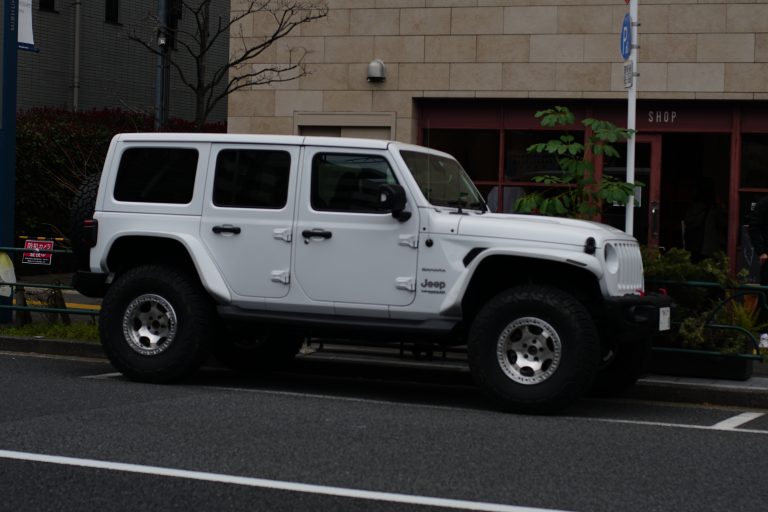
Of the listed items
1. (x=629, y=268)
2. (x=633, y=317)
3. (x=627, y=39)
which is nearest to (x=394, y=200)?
(x=629, y=268)

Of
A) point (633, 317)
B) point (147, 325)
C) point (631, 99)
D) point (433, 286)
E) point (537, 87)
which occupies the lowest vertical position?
point (147, 325)

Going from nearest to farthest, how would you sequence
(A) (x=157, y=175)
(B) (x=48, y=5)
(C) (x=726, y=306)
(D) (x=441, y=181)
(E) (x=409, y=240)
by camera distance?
1. (E) (x=409, y=240)
2. (D) (x=441, y=181)
3. (A) (x=157, y=175)
4. (C) (x=726, y=306)
5. (B) (x=48, y=5)

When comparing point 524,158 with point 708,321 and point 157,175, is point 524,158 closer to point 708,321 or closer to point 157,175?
point 708,321

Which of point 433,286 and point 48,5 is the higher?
point 48,5

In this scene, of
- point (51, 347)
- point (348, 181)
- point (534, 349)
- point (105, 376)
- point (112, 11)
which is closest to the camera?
point (534, 349)

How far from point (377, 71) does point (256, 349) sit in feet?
24.3

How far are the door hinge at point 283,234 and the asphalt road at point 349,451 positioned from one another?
1220 mm

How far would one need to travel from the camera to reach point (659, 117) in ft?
56.5

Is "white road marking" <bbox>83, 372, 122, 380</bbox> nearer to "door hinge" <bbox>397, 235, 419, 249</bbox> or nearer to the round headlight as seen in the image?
"door hinge" <bbox>397, 235, 419, 249</bbox>

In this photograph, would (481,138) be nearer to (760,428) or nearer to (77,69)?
(760,428)

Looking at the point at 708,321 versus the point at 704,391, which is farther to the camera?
the point at 708,321

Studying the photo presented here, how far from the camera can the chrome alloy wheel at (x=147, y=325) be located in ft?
33.4

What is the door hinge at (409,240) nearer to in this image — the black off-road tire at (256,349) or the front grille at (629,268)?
the front grille at (629,268)

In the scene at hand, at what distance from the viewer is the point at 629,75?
11875mm
